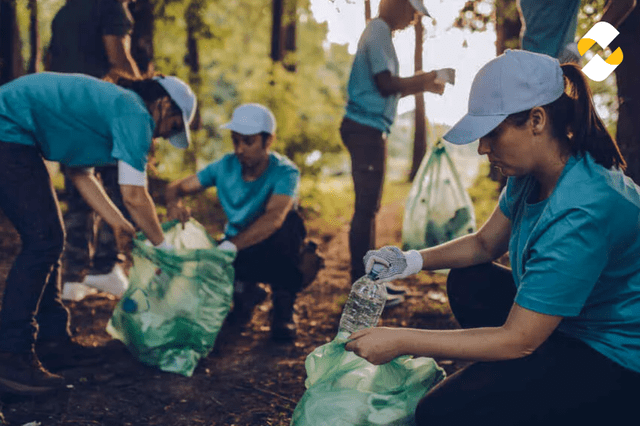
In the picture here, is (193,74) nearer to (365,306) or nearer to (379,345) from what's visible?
(365,306)

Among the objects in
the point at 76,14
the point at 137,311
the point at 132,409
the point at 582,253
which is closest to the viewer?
the point at 582,253

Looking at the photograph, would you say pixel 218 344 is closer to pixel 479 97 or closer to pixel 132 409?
pixel 132 409

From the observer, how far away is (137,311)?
112 inches

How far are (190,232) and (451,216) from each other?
5.25 ft

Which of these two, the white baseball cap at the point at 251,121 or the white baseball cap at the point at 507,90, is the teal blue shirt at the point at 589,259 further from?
the white baseball cap at the point at 251,121

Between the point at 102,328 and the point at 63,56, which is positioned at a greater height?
the point at 63,56

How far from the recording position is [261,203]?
327cm

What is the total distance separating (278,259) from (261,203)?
0.32 m

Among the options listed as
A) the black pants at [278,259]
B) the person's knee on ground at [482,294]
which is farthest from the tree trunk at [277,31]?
the person's knee on ground at [482,294]

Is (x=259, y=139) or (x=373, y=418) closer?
(x=373, y=418)

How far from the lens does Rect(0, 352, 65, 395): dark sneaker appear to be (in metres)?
2.51

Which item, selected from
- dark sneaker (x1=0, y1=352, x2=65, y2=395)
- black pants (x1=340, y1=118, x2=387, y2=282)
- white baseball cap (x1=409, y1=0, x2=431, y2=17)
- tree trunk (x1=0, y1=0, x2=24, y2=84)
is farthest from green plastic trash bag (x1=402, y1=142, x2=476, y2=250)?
tree trunk (x1=0, y1=0, x2=24, y2=84)

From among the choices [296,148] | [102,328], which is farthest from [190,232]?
[296,148]

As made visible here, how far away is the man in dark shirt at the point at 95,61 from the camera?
12.0ft
